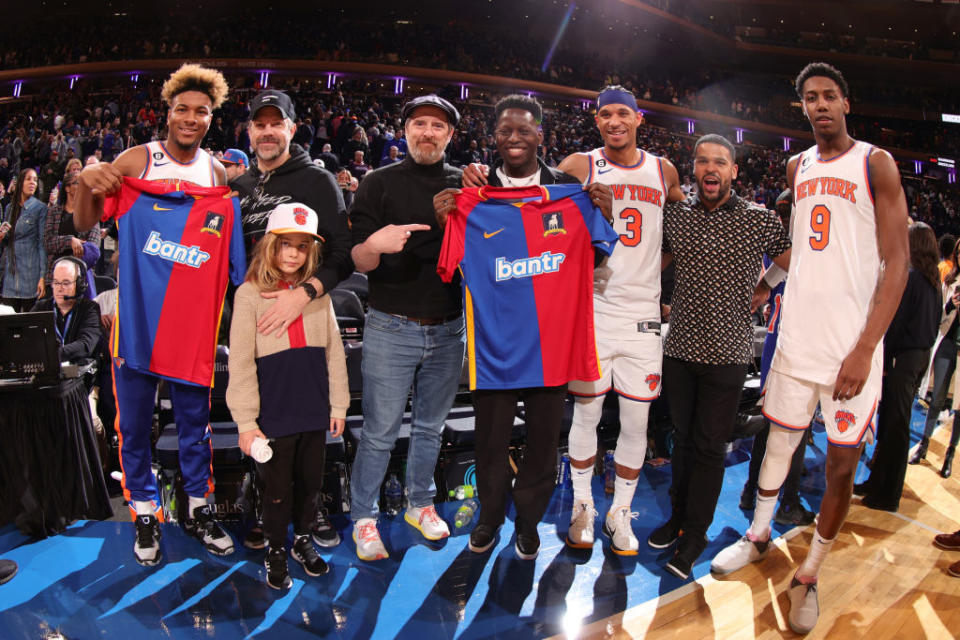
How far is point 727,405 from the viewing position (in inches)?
117

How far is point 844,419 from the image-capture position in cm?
271

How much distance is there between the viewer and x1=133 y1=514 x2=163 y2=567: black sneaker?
2921 mm

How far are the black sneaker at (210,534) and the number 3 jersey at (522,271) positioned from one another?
56.7 inches

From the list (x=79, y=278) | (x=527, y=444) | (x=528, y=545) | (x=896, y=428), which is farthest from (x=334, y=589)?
(x=896, y=428)

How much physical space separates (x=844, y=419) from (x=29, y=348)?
3.79 metres

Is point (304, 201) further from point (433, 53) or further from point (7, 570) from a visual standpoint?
point (433, 53)

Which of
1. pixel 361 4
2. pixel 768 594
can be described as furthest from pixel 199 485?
pixel 361 4

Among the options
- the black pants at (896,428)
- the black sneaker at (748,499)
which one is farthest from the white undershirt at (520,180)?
the black pants at (896,428)

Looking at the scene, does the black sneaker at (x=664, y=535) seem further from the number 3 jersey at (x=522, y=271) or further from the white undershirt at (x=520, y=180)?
the white undershirt at (x=520, y=180)

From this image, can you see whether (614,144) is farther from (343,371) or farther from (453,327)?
(343,371)

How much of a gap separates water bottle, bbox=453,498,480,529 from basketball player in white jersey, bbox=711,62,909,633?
5.27ft

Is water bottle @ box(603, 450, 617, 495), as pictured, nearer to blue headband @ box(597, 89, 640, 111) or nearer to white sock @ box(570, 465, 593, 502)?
white sock @ box(570, 465, 593, 502)

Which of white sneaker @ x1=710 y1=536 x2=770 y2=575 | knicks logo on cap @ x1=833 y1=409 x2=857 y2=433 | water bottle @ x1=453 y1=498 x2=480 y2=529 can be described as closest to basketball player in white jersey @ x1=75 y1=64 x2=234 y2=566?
water bottle @ x1=453 y1=498 x2=480 y2=529

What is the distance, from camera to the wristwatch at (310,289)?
2709 millimetres
